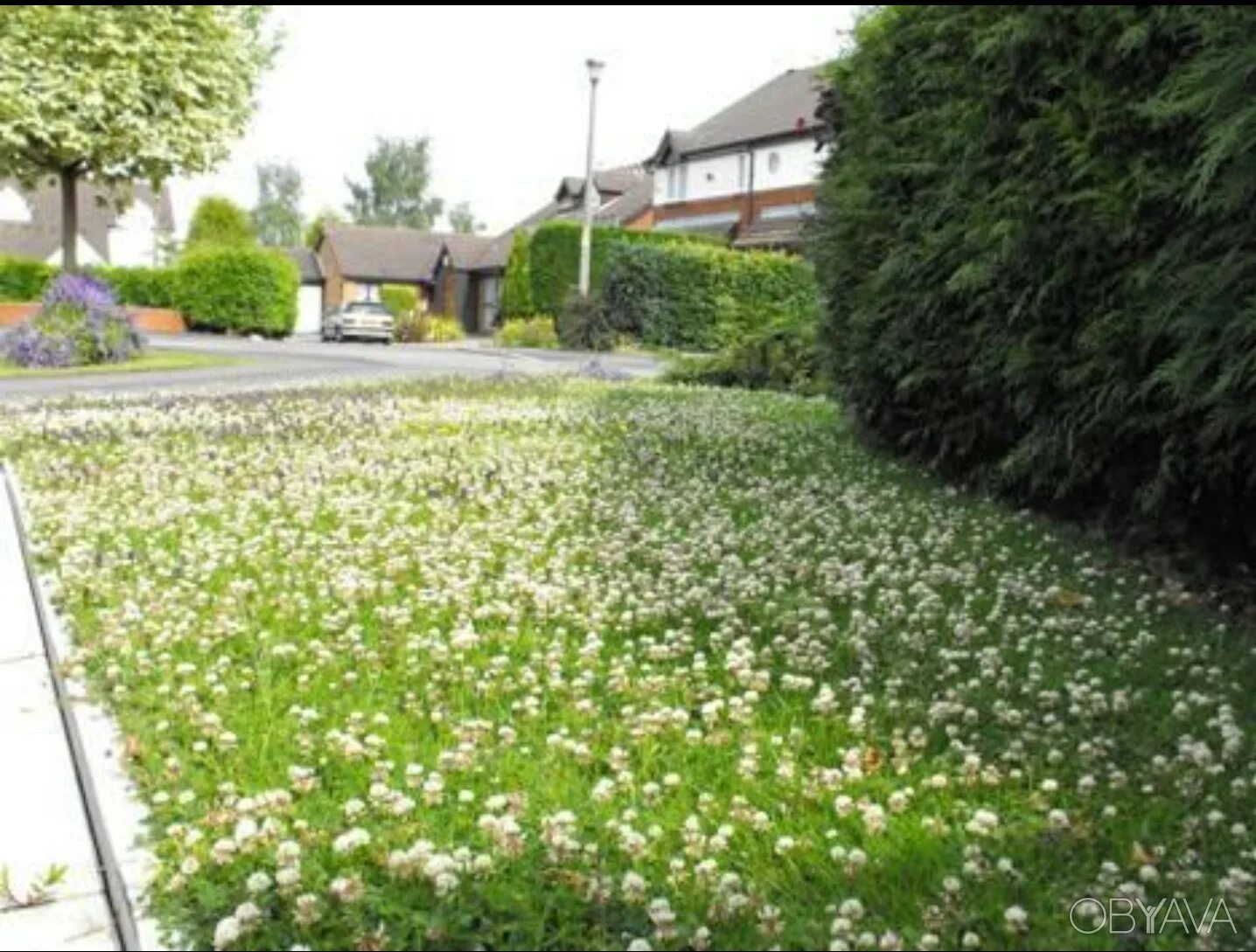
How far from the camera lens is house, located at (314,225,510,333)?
196ft

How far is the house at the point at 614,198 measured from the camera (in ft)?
189

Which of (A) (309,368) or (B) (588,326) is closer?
(A) (309,368)

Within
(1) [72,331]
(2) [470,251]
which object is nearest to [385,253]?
(2) [470,251]

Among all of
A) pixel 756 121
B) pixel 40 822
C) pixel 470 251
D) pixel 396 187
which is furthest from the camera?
pixel 396 187

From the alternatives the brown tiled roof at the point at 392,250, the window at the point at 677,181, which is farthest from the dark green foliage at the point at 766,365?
the brown tiled roof at the point at 392,250

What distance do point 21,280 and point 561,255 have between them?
19.6 meters

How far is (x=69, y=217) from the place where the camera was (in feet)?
74.8

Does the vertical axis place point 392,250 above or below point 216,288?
above

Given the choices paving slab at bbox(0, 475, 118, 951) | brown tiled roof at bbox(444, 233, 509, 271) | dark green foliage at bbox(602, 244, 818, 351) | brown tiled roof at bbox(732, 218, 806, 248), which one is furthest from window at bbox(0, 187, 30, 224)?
paving slab at bbox(0, 475, 118, 951)

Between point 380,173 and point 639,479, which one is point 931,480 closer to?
point 639,479

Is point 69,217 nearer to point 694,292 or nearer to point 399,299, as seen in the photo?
point 694,292

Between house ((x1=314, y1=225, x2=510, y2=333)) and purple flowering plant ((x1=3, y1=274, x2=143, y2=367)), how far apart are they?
36615mm

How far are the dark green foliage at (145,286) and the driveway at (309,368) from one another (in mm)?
8570

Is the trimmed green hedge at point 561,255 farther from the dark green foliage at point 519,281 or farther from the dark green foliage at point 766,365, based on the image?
the dark green foliage at point 766,365
